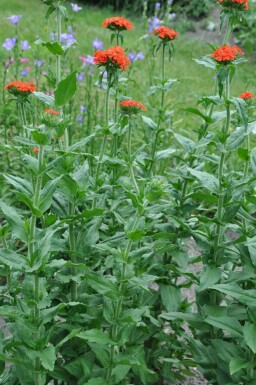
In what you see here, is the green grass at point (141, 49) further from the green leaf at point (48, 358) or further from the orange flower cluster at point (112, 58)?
the green leaf at point (48, 358)

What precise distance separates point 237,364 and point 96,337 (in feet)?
1.54

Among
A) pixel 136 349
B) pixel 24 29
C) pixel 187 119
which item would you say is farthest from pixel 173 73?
pixel 136 349

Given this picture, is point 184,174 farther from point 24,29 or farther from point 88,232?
point 24,29

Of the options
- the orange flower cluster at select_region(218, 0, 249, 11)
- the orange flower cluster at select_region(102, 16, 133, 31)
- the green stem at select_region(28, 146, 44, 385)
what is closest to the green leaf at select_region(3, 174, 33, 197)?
the green stem at select_region(28, 146, 44, 385)

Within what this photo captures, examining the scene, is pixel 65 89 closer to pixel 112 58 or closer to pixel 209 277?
pixel 112 58

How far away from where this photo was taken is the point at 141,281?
196 centimetres

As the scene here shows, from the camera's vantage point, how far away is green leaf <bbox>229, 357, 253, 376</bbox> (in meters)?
1.96

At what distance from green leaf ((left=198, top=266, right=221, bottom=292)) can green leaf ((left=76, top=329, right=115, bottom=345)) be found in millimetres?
376

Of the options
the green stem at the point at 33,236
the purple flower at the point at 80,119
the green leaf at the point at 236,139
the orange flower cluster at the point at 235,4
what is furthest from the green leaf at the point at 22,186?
the purple flower at the point at 80,119

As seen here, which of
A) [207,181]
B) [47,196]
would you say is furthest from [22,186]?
[207,181]

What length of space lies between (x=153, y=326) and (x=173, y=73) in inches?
→ 197

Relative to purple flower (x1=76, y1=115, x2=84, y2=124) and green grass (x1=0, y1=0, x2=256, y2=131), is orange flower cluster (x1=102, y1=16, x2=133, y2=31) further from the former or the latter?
green grass (x1=0, y1=0, x2=256, y2=131)

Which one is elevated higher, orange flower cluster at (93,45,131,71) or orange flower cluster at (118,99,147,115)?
orange flower cluster at (93,45,131,71)

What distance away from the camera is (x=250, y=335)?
1.95 m
